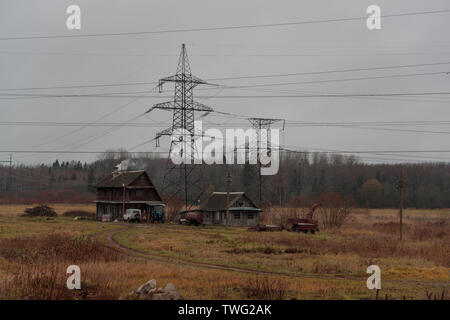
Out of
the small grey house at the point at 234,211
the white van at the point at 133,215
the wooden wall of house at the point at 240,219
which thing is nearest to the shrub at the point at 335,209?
the small grey house at the point at 234,211

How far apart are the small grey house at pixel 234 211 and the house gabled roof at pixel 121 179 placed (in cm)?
1169

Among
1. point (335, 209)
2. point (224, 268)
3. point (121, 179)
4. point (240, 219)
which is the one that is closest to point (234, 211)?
point (240, 219)

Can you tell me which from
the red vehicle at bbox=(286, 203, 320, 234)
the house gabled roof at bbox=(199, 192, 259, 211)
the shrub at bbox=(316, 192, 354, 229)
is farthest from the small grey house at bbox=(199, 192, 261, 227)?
the red vehicle at bbox=(286, 203, 320, 234)

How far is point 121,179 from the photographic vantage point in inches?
2717

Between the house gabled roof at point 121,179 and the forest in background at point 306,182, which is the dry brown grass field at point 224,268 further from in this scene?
the forest in background at point 306,182

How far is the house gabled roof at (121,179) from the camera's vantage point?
6625 centimetres

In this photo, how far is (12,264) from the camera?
20.5 metres

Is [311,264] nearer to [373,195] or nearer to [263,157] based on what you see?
[263,157]

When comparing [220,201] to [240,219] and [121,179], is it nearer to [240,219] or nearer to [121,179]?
[240,219]

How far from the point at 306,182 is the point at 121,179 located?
287 feet

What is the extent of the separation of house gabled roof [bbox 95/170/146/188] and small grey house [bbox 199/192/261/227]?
11690 mm

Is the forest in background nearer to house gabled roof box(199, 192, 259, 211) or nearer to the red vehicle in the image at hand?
house gabled roof box(199, 192, 259, 211)
